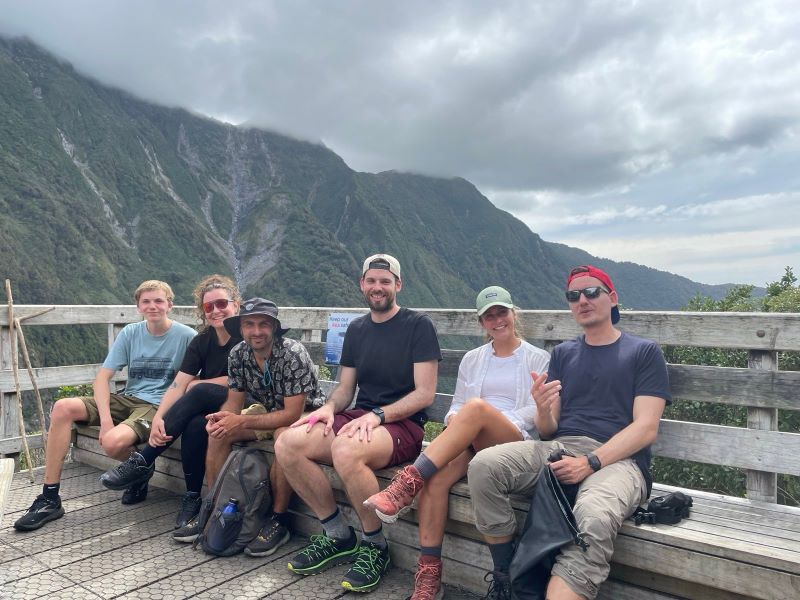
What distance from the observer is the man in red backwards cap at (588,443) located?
2.54 metres

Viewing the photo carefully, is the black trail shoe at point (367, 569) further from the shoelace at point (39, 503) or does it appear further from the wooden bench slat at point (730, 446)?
the shoelace at point (39, 503)

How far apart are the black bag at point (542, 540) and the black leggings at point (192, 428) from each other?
7.75ft

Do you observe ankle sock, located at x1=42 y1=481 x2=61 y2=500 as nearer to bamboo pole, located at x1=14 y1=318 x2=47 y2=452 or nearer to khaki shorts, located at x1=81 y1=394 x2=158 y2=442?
khaki shorts, located at x1=81 y1=394 x2=158 y2=442

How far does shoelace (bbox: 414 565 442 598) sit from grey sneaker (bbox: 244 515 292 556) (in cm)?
106

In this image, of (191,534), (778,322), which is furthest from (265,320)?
(778,322)

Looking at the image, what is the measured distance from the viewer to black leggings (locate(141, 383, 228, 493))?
4094 millimetres

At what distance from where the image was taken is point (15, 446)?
5.34 meters

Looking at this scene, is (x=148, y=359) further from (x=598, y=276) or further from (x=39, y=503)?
(x=598, y=276)

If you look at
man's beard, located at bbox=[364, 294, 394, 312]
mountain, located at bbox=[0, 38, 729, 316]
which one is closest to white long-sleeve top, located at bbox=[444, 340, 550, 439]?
man's beard, located at bbox=[364, 294, 394, 312]

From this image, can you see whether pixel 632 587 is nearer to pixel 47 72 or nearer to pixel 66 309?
pixel 66 309

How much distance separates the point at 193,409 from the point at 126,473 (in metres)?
0.60

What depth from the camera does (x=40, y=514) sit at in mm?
4047

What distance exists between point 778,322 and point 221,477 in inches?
129

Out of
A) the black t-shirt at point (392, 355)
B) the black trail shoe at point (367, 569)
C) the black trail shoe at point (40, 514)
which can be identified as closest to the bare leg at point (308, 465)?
the black trail shoe at point (367, 569)
